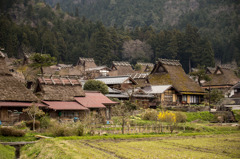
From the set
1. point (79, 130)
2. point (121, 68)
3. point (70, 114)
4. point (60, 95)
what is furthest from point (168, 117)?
point (121, 68)

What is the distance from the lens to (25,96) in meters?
29.2

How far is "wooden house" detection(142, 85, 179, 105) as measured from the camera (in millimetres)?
44688

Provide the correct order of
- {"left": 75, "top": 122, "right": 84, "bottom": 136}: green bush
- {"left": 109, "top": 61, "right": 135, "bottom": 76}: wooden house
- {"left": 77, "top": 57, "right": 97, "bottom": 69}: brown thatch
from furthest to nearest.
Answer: {"left": 77, "top": 57, "right": 97, "bottom": 69}: brown thatch
{"left": 109, "top": 61, "right": 135, "bottom": 76}: wooden house
{"left": 75, "top": 122, "right": 84, "bottom": 136}: green bush

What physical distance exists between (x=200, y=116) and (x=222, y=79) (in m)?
26.5

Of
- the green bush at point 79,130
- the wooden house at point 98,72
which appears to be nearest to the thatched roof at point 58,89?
the green bush at point 79,130

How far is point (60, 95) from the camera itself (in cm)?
3222

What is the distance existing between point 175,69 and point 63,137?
3328cm

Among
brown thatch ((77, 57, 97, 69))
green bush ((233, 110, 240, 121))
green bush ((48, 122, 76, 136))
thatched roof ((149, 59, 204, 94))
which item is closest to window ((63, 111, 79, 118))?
green bush ((48, 122, 76, 136))

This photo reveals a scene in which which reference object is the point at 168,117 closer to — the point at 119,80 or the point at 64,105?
the point at 64,105

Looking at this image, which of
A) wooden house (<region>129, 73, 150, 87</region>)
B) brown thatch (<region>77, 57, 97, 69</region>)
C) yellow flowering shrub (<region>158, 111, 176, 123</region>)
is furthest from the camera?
brown thatch (<region>77, 57, 97, 69</region>)

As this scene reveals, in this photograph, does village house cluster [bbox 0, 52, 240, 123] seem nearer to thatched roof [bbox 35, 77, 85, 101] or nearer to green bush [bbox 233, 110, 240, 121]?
thatched roof [bbox 35, 77, 85, 101]

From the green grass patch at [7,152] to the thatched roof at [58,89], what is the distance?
11.5 metres

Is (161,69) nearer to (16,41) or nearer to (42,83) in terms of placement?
(42,83)

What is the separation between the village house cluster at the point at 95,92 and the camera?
95.4 ft
